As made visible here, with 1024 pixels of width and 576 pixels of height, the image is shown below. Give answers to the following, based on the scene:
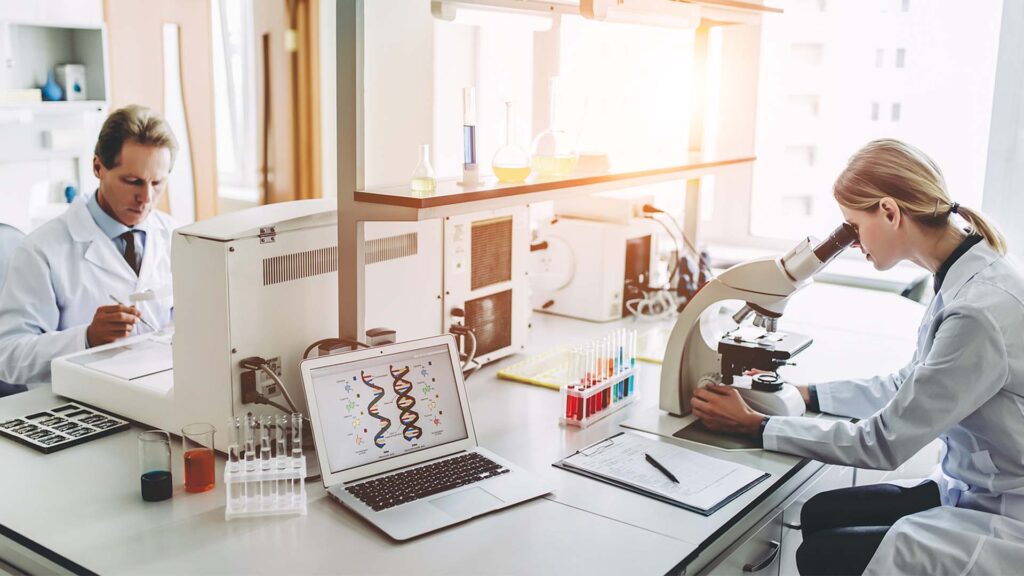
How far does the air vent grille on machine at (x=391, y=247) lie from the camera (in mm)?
2000

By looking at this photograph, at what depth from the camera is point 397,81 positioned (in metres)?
3.52

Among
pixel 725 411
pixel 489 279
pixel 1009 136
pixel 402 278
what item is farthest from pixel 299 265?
pixel 1009 136

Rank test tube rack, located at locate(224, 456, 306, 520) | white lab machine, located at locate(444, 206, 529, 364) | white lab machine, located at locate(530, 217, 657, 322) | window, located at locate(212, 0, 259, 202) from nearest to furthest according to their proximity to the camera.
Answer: test tube rack, located at locate(224, 456, 306, 520), white lab machine, located at locate(444, 206, 529, 364), white lab machine, located at locate(530, 217, 657, 322), window, located at locate(212, 0, 259, 202)

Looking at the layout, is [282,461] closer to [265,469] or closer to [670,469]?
[265,469]

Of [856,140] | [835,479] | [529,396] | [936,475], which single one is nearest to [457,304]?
[529,396]

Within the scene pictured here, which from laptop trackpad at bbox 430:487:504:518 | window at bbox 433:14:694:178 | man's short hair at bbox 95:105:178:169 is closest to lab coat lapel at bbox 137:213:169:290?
man's short hair at bbox 95:105:178:169

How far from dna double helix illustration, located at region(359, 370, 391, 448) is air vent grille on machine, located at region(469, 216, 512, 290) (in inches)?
26.7

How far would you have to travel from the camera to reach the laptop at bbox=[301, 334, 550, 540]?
1575 mm

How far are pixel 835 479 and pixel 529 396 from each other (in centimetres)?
79

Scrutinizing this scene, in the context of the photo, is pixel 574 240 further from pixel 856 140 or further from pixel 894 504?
pixel 856 140

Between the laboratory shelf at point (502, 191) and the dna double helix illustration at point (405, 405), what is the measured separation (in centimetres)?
32

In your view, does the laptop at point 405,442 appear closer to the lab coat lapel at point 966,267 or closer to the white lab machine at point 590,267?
the lab coat lapel at point 966,267

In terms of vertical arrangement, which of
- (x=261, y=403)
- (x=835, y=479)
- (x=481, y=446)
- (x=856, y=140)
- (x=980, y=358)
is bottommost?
(x=835, y=479)

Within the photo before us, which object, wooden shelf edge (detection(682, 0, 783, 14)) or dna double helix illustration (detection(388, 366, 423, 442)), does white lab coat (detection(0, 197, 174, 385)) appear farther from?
wooden shelf edge (detection(682, 0, 783, 14))
